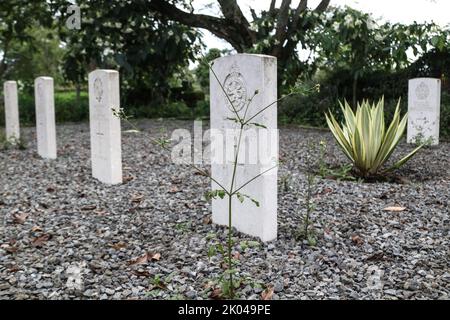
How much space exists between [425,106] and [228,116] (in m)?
6.28

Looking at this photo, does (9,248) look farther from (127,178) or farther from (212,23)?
(212,23)

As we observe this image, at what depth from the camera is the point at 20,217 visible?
14.7 feet

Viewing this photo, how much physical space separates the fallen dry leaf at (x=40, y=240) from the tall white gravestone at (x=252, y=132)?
4.60 feet

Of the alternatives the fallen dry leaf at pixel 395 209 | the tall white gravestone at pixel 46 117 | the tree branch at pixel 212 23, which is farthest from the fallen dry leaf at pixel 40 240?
the tree branch at pixel 212 23

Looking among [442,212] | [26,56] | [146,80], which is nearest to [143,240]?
[442,212]

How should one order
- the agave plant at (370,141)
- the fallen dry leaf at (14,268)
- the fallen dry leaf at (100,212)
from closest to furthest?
the fallen dry leaf at (14,268) < the fallen dry leaf at (100,212) < the agave plant at (370,141)

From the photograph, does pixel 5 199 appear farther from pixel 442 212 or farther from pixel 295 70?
pixel 295 70

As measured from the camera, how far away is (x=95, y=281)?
3.04 m

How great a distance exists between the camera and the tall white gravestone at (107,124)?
584 cm

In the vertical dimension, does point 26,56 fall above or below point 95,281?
above

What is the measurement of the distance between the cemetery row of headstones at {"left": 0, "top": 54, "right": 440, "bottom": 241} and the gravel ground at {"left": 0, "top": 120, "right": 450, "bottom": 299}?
216mm

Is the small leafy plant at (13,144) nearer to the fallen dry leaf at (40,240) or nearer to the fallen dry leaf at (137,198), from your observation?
the fallen dry leaf at (137,198)

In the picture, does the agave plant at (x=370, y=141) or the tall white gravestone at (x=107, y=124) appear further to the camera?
the tall white gravestone at (x=107, y=124)

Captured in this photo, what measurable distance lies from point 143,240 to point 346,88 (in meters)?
9.89
